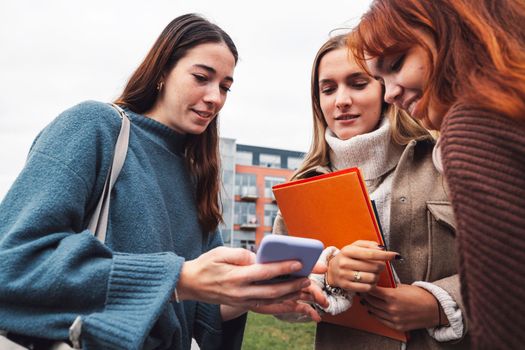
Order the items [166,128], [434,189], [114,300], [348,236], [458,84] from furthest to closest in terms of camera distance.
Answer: [166,128] < [434,189] < [348,236] < [114,300] < [458,84]

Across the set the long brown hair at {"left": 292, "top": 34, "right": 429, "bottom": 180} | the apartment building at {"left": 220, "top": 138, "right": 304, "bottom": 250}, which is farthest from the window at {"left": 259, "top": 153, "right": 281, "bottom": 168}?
the long brown hair at {"left": 292, "top": 34, "right": 429, "bottom": 180}

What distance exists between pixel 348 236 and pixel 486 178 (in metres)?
0.76

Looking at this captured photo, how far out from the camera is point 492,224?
745mm

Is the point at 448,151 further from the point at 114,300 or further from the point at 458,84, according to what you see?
the point at 114,300

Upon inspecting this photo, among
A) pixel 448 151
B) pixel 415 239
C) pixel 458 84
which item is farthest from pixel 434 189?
pixel 448 151

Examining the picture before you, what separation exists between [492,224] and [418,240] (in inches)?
32.6

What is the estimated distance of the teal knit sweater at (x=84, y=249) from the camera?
102cm

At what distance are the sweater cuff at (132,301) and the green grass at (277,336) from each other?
561 centimetres

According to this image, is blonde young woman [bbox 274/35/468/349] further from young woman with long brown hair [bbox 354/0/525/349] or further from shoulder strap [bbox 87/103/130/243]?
shoulder strap [bbox 87/103/130/243]

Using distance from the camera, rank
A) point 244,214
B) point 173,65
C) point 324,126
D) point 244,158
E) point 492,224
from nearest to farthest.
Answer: point 492,224, point 173,65, point 324,126, point 244,214, point 244,158

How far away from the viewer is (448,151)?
82 centimetres

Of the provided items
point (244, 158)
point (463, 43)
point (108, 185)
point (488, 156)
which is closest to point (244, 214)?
point (244, 158)

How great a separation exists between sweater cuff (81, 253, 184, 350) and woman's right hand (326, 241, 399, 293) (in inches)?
21.0

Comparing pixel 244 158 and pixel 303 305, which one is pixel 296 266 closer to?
pixel 303 305
